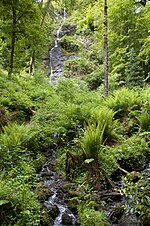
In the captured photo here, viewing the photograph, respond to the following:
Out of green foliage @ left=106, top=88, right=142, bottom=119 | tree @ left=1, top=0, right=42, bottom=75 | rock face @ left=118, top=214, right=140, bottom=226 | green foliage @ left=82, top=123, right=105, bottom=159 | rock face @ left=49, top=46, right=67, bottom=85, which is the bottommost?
rock face @ left=118, top=214, right=140, bottom=226

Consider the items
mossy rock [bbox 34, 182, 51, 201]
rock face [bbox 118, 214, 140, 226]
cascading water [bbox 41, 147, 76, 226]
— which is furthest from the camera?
mossy rock [bbox 34, 182, 51, 201]

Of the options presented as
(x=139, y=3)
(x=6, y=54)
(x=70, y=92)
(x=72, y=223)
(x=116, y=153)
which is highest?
(x=139, y=3)

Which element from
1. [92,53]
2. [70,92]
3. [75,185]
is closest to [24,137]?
[75,185]

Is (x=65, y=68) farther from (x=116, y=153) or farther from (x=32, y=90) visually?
(x=116, y=153)

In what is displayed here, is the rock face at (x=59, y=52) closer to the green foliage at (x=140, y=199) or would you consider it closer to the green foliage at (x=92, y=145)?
the green foliage at (x=92, y=145)

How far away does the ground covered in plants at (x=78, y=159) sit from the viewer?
3785 millimetres

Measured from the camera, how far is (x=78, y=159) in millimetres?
5191

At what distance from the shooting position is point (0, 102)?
7848mm

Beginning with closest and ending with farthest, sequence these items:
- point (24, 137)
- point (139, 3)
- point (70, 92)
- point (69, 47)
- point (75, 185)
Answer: point (75, 185) → point (24, 137) → point (70, 92) → point (139, 3) → point (69, 47)

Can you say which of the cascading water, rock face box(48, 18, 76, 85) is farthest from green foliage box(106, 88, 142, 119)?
rock face box(48, 18, 76, 85)

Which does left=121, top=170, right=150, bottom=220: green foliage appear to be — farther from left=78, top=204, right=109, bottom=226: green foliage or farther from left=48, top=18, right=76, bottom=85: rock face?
left=48, top=18, right=76, bottom=85: rock face

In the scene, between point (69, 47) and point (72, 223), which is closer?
point (72, 223)

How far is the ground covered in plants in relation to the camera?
12.4 feet

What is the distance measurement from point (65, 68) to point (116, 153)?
17.6m
